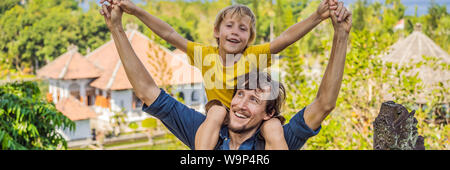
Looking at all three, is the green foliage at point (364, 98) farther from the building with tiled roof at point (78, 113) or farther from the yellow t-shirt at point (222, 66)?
the building with tiled roof at point (78, 113)

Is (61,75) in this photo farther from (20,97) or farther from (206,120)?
(206,120)

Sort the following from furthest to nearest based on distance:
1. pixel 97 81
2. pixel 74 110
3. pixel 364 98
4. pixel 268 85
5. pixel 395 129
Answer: pixel 97 81 < pixel 74 110 < pixel 364 98 < pixel 395 129 < pixel 268 85

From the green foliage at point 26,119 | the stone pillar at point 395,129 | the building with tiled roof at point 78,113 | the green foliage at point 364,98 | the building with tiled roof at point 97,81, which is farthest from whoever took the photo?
the building with tiled roof at point 97,81

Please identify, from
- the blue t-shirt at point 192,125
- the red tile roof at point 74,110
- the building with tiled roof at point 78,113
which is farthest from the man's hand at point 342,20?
the red tile roof at point 74,110

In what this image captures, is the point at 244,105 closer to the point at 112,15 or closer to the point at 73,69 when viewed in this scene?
the point at 112,15

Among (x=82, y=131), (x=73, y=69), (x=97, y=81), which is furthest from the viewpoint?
(x=73, y=69)

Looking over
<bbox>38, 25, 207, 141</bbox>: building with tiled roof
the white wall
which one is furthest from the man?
<bbox>38, 25, 207, 141</bbox>: building with tiled roof

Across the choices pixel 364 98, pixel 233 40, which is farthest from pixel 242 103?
pixel 364 98

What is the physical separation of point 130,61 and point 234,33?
0.18 meters

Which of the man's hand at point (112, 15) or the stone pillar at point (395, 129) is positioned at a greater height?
the man's hand at point (112, 15)

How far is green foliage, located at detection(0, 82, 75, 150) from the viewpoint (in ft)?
8.86

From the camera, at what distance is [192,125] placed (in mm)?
677

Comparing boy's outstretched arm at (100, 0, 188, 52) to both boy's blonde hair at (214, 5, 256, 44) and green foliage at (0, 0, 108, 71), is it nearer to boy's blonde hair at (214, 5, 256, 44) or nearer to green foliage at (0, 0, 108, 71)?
boy's blonde hair at (214, 5, 256, 44)

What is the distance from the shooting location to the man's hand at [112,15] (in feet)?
2.02
